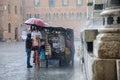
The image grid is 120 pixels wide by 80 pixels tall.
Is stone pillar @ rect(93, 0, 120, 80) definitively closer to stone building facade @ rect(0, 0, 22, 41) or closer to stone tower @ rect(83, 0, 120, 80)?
stone tower @ rect(83, 0, 120, 80)

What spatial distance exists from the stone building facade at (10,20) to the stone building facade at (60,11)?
7.73 meters

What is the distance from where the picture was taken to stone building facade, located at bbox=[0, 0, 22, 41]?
70.1 m

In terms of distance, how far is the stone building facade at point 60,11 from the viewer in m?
84.6

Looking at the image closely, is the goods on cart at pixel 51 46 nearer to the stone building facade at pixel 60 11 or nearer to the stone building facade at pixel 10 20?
the stone building facade at pixel 10 20

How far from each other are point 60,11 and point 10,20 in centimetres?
1600

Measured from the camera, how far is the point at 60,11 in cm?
8494

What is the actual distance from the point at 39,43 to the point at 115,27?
33.2ft

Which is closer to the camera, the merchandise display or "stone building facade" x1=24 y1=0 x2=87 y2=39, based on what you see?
the merchandise display

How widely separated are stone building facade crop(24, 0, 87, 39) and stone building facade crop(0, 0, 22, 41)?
7.73 meters

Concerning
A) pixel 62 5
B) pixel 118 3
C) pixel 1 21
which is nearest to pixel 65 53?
pixel 118 3

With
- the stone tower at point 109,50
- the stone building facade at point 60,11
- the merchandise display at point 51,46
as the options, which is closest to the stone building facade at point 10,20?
the stone building facade at point 60,11

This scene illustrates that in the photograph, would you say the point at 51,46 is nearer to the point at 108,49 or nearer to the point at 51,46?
the point at 51,46

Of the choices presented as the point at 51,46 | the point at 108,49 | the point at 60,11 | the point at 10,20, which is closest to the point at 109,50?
the point at 108,49

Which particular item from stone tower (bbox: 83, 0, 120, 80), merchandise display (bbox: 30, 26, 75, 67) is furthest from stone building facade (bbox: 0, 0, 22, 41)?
stone tower (bbox: 83, 0, 120, 80)
